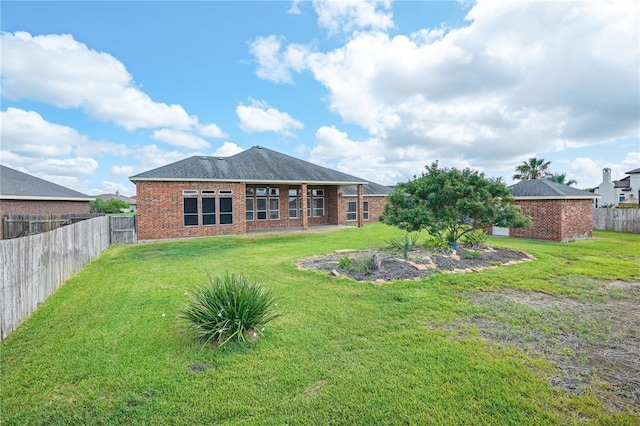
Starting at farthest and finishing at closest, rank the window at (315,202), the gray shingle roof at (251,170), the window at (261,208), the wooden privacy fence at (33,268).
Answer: the window at (315,202)
the window at (261,208)
the gray shingle roof at (251,170)
the wooden privacy fence at (33,268)

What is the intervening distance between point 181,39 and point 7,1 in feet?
23.2

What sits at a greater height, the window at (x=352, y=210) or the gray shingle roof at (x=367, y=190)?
the gray shingle roof at (x=367, y=190)

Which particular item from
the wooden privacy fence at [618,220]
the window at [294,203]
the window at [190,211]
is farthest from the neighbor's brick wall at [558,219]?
the window at [190,211]

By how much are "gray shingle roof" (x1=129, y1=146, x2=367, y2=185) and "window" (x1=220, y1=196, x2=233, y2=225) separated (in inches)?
46.5

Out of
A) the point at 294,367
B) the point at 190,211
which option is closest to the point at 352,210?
the point at 190,211

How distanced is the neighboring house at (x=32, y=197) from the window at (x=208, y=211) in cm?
778

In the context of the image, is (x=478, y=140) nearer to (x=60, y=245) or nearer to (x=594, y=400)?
(x=594, y=400)

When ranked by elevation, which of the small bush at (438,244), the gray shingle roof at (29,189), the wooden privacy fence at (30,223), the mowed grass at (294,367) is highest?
the gray shingle roof at (29,189)

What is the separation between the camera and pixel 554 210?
14.4 metres

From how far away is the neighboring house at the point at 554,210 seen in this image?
14305 millimetres

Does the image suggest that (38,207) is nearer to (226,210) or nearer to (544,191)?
(226,210)

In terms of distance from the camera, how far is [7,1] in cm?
819

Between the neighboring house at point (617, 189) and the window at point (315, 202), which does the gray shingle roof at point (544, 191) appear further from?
the neighboring house at point (617, 189)

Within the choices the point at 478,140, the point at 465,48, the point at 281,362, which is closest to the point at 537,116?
the point at 478,140
